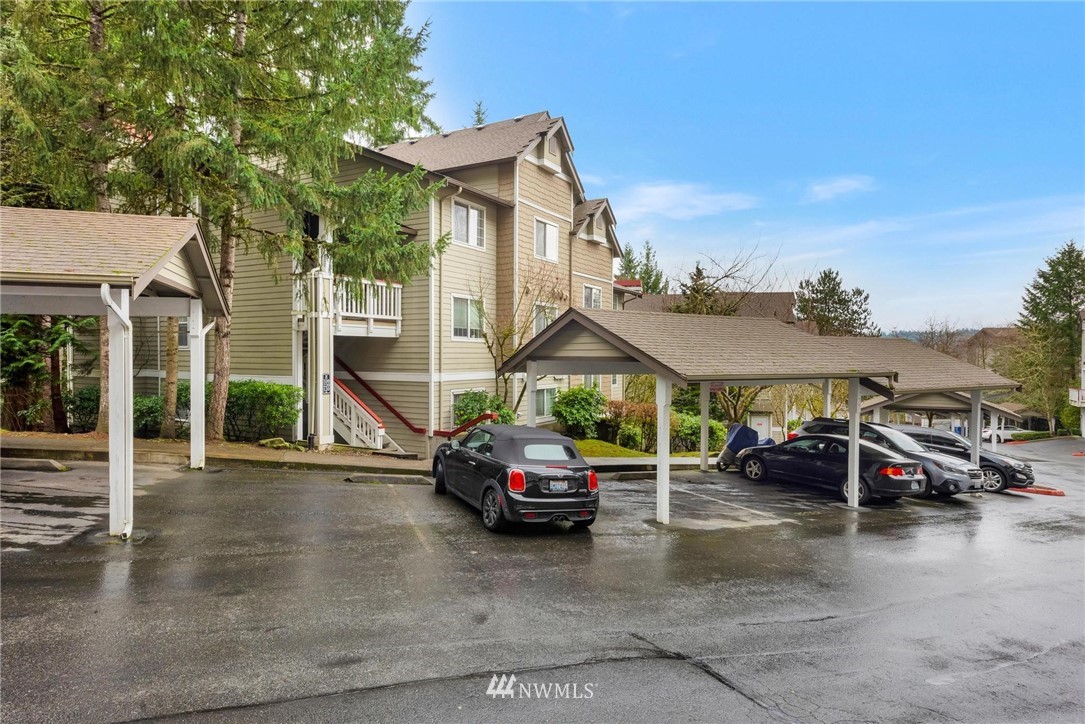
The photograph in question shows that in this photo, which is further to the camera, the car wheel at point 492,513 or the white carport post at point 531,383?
the white carport post at point 531,383

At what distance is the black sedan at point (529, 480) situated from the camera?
31.9 ft

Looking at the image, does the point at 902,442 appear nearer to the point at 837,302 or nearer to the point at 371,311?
the point at 371,311

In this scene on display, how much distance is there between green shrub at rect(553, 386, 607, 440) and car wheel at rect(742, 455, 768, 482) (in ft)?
25.0

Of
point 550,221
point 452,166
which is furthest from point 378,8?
point 550,221

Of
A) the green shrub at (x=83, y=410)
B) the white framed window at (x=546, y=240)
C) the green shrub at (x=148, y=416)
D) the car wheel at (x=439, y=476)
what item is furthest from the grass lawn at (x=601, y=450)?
the green shrub at (x=83, y=410)

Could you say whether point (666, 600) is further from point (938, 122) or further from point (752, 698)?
point (938, 122)

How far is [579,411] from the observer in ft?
80.3

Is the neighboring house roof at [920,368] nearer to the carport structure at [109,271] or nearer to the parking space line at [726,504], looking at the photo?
the parking space line at [726,504]

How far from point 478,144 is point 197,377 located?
16069mm

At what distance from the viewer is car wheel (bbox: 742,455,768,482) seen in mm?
17656

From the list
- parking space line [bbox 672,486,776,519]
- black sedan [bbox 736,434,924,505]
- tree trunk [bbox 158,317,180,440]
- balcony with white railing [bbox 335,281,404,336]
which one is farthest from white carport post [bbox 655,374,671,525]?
A: tree trunk [bbox 158,317,180,440]

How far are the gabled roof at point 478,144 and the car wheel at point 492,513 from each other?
1514cm

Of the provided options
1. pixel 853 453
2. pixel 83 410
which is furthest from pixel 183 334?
pixel 853 453

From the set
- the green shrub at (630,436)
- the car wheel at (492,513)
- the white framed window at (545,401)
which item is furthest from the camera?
the white framed window at (545,401)
